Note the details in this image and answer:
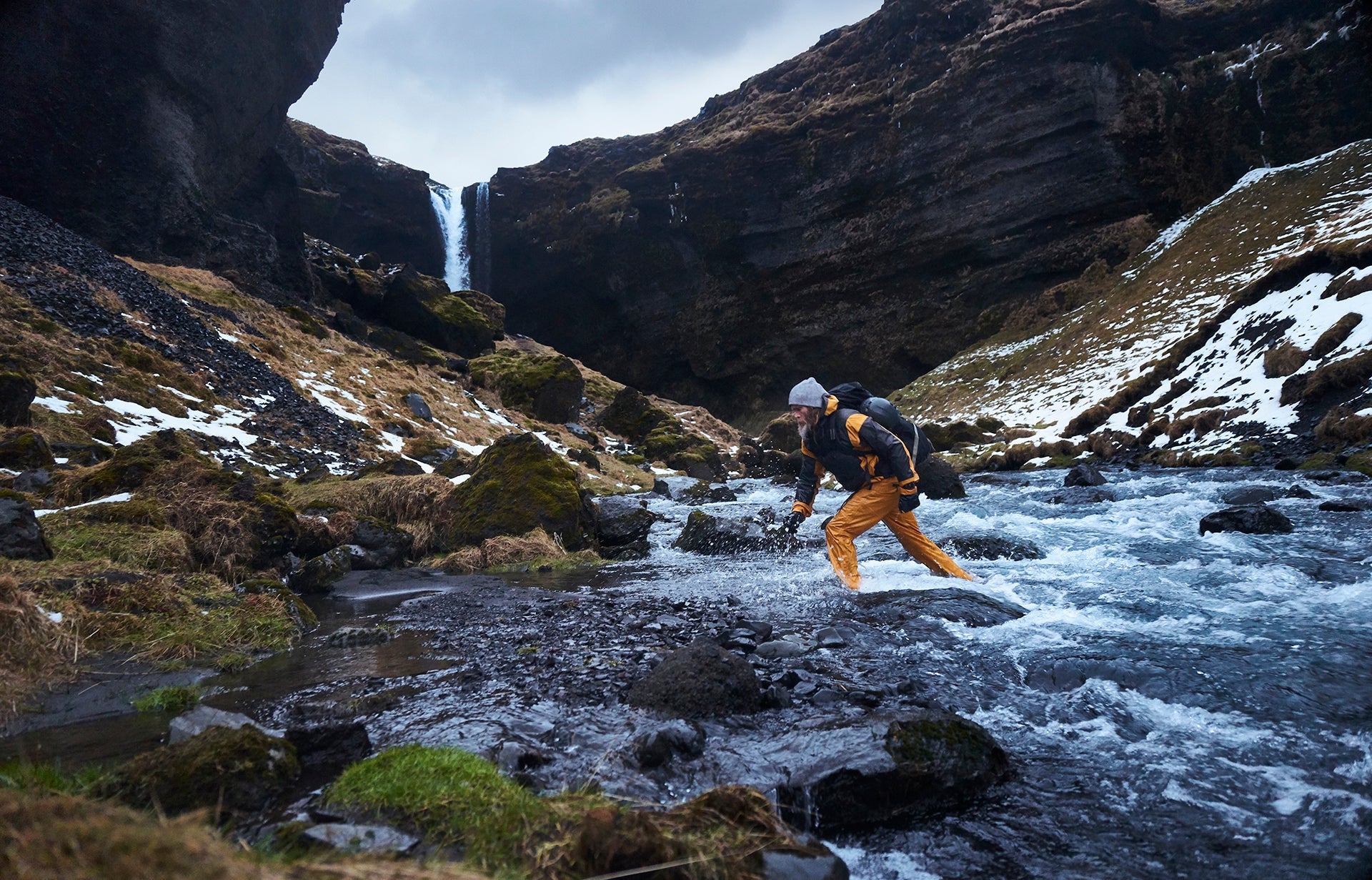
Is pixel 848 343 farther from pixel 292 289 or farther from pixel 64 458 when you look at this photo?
pixel 64 458

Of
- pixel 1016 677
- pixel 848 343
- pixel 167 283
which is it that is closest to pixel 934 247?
pixel 848 343

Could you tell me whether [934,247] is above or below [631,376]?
above

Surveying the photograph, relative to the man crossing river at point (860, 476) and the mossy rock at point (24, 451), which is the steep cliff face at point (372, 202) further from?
the man crossing river at point (860, 476)

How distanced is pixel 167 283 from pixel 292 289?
1191 cm

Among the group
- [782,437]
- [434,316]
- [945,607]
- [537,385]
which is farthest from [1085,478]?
[434,316]

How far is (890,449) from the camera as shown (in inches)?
333

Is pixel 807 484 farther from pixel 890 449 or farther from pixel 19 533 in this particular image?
pixel 19 533

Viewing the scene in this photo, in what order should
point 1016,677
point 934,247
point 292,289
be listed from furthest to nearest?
point 934,247 → point 292,289 → point 1016,677

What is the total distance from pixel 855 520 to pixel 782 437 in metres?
35.4

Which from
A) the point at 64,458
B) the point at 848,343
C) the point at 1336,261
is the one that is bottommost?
the point at 64,458

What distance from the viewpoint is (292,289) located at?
39906 mm

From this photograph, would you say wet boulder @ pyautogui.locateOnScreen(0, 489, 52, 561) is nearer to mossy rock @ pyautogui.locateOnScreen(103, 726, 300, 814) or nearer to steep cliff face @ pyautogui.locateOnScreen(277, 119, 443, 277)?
mossy rock @ pyautogui.locateOnScreen(103, 726, 300, 814)

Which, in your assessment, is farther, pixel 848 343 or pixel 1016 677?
pixel 848 343

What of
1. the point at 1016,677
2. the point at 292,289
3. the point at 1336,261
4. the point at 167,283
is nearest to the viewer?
the point at 1016,677
